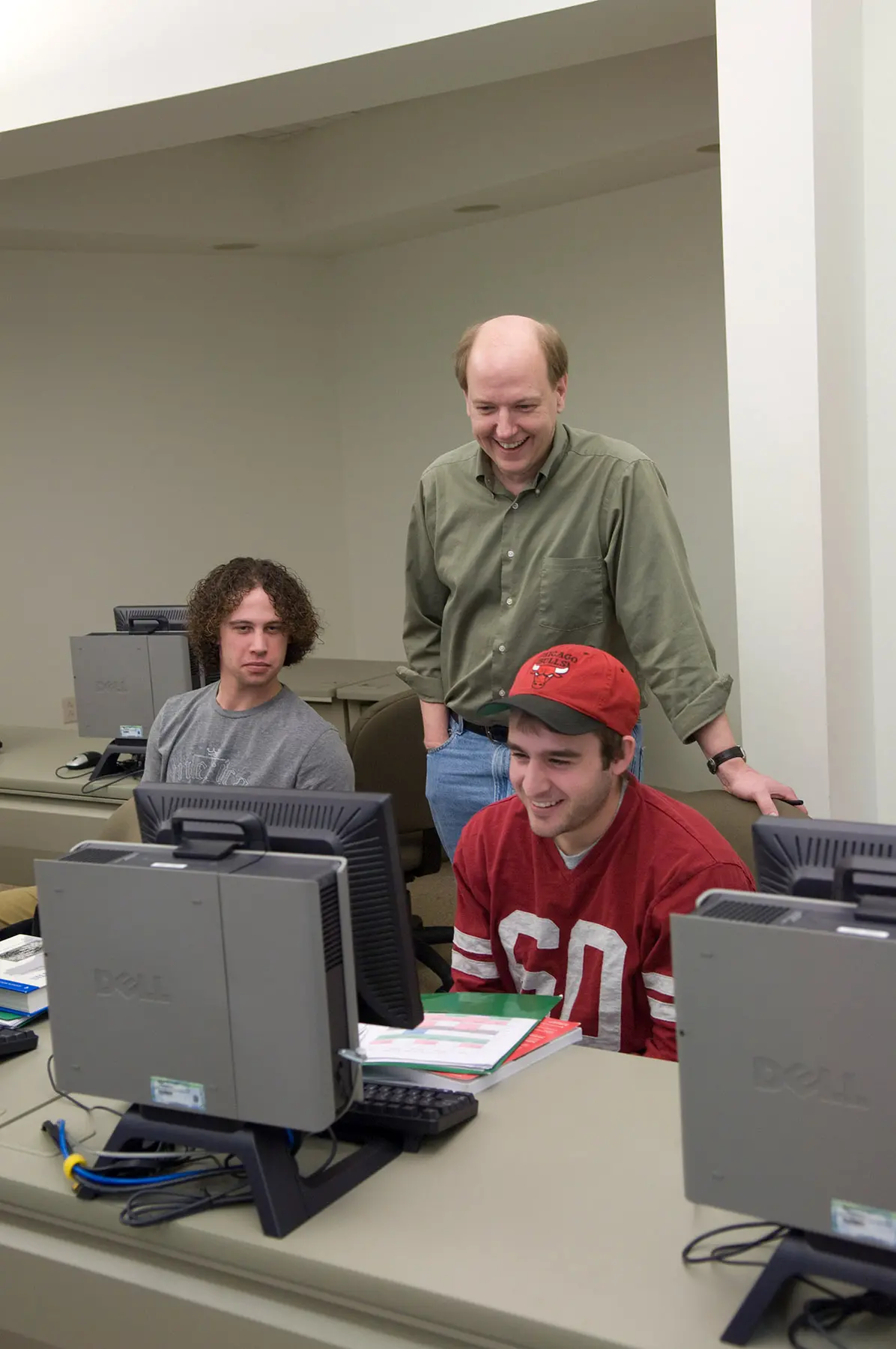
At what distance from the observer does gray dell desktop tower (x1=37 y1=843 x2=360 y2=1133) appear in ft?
3.98

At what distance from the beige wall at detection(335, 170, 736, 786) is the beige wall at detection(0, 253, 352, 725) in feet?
1.02

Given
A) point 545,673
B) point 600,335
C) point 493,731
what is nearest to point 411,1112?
point 545,673

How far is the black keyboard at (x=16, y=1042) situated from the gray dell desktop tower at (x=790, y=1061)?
3.21ft

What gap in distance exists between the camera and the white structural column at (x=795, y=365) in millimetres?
2324

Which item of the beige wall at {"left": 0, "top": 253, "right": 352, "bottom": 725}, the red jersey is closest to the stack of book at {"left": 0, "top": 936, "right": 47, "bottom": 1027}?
the red jersey

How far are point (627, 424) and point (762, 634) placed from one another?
261 centimetres

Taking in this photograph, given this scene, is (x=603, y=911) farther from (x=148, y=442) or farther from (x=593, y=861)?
(x=148, y=442)

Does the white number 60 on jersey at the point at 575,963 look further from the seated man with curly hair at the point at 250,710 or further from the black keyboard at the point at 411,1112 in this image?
the seated man with curly hair at the point at 250,710

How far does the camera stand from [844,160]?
2453 mm

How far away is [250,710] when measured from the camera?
2619 mm

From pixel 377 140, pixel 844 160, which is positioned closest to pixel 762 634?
pixel 844 160

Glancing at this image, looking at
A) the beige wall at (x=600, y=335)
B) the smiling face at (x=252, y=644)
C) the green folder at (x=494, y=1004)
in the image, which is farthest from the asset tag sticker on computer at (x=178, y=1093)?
the beige wall at (x=600, y=335)

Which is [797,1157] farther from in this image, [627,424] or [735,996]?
[627,424]

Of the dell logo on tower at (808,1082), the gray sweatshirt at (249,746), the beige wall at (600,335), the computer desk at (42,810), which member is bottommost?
the computer desk at (42,810)
